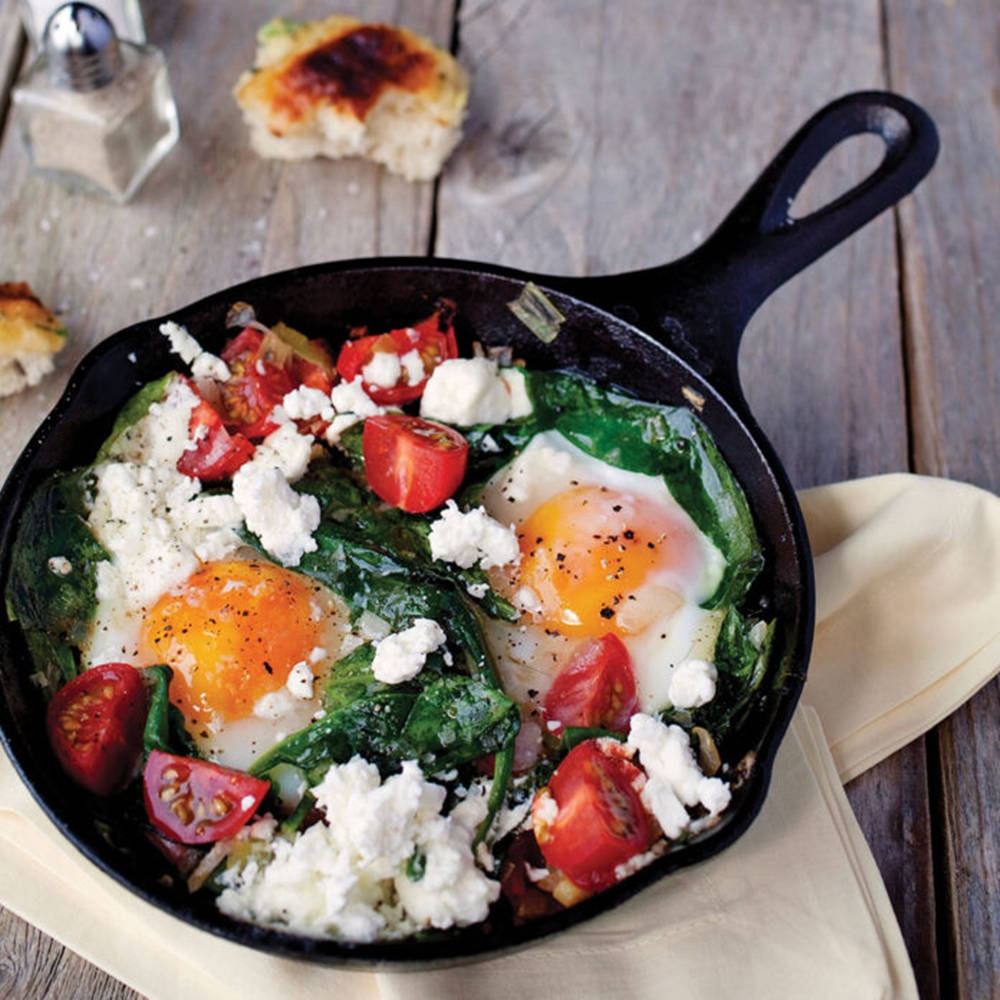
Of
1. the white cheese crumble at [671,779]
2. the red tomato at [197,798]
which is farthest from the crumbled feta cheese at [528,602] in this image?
the red tomato at [197,798]

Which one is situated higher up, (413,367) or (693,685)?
(413,367)

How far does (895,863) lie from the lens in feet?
9.12

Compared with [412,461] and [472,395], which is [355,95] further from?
[412,461]

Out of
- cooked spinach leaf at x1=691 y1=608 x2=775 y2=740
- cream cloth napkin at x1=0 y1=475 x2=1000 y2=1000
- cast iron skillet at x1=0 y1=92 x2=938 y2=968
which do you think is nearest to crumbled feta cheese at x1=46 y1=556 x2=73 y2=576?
cast iron skillet at x1=0 y1=92 x2=938 y2=968

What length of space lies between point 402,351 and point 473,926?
1266 mm

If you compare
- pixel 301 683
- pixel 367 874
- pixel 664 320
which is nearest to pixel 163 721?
pixel 301 683

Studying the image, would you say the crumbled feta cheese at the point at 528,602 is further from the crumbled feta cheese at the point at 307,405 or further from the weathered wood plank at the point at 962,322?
the weathered wood plank at the point at 962,322

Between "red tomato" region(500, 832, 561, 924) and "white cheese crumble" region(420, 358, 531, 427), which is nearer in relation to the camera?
"red tomato" region(500, 832, 561, 924)

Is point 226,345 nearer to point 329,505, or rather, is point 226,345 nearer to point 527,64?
point 329,505

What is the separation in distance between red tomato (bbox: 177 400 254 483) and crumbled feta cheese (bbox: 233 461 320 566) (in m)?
0.11

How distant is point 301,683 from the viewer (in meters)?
2.52

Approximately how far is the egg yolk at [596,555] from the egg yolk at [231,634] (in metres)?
0.46

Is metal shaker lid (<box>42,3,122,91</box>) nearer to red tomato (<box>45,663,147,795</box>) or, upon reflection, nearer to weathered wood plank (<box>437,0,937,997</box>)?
weathered wood plank (<box>437,0,937,997</box>)

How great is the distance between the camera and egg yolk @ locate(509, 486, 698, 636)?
271 cm
